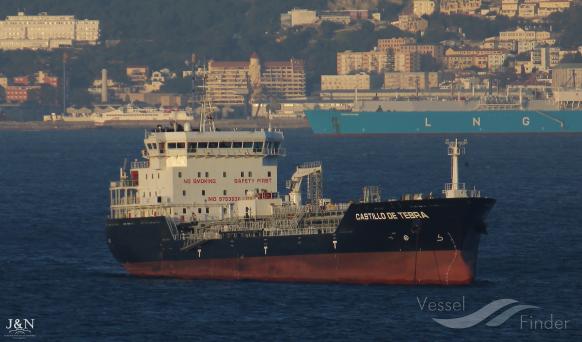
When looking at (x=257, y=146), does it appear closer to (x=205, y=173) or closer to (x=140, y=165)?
(x=205, y=173)

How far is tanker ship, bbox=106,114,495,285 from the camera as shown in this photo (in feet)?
187

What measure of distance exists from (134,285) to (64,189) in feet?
158

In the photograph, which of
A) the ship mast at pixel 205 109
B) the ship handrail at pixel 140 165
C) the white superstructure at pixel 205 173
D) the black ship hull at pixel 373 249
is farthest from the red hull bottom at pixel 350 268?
the ship mast at pixel 205 109

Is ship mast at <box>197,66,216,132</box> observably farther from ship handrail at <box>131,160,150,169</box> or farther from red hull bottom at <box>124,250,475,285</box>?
red hull bottom at <box>124,250,475,285</box>

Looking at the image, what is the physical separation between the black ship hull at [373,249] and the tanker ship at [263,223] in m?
0.03

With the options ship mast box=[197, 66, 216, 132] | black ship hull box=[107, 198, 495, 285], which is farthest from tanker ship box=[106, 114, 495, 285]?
ship mast box=[197, 66, 216, 132]

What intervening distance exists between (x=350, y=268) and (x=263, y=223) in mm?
3434

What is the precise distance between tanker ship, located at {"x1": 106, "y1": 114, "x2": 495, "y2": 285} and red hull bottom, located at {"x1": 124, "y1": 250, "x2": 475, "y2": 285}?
0.03 meters

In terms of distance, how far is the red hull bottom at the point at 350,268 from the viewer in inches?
2238

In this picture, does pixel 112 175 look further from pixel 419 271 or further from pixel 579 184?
pixel 419 271

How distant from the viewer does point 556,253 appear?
66.6 meters

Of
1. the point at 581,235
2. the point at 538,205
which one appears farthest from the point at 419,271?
the point at 538,205

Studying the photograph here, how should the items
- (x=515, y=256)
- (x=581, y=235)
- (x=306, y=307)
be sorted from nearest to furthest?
(x=306, y=307)
(x=515, y=256)
(x=581, y=235)

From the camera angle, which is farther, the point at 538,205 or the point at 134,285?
the point at 538,205
